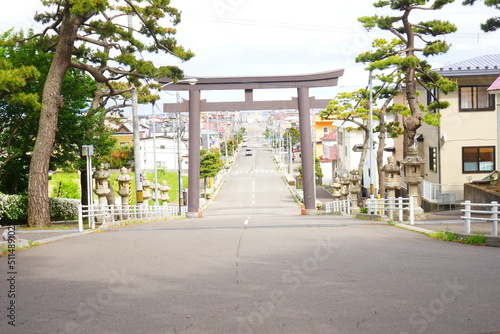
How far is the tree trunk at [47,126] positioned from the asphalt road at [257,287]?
26.0 feet

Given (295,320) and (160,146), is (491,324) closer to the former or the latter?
(295,320)

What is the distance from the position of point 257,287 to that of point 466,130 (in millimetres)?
26574

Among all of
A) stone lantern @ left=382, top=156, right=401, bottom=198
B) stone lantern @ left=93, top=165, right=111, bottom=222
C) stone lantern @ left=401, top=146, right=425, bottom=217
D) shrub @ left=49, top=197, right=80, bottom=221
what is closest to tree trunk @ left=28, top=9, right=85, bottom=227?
stone lantern @ left=93, top=165, right=111, bottom=222

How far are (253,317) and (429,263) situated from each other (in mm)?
4053

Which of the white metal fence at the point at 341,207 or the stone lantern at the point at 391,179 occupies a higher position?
the stone lantern at the point at 391,179

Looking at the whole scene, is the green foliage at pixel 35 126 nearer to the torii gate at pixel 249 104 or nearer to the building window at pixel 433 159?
the torii gate at pixel 249 104

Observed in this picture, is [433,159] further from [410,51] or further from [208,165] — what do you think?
[208,165]

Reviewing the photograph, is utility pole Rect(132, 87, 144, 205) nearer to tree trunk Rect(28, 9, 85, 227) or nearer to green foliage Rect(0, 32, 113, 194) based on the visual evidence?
green foliage Rect(0, 32, 113, 194)

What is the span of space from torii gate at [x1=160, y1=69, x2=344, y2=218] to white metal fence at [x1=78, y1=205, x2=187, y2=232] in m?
3.25

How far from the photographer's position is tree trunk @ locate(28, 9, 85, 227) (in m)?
19.5

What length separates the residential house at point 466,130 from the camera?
1187 inches

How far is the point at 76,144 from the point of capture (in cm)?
2469

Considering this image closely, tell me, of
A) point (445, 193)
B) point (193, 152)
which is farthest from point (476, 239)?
point (193, 152)

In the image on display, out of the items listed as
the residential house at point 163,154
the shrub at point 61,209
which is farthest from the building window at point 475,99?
the residential house at point 163,154
